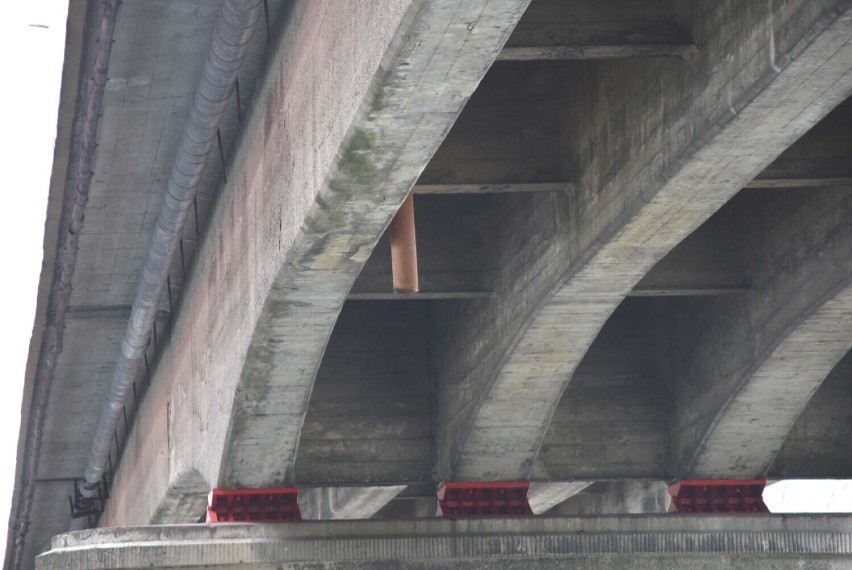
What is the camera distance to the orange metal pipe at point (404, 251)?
11.7 meters

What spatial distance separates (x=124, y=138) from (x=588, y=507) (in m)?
11.9

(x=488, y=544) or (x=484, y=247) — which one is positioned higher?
(x=484, y=247)

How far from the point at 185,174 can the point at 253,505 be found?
144 inches

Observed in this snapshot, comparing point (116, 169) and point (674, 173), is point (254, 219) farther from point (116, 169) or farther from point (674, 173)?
point (674, 173)

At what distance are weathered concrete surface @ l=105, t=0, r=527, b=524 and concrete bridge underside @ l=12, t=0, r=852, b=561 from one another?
3cm

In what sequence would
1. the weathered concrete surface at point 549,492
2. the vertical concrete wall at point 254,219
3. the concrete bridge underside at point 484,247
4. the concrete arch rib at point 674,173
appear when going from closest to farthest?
the concrete arch rib at point 674,173 < the concrete bridge underside at point 484,247 < the vertical concrete wall at point 254,219 < the weathered concrete surface at point 549,492

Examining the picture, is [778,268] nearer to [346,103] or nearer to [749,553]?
[749,553]

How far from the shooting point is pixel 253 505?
55.4 feet

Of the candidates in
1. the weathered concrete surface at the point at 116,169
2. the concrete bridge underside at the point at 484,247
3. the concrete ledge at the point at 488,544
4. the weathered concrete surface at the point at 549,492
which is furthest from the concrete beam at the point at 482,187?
the weathered concrete surface at the point at 549,492

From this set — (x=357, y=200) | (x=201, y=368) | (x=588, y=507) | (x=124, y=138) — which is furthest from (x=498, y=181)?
(x=588, y=507)

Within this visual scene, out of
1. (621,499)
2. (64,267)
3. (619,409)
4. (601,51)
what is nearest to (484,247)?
(619,409)

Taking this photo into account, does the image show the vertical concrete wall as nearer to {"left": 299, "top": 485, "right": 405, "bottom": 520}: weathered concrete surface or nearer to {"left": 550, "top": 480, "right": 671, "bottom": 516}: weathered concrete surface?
{"left": 299, "top": 485, "right": 405, "bottom": 520}: weathered concrete surface

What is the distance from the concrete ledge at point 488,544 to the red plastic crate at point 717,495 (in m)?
0.88

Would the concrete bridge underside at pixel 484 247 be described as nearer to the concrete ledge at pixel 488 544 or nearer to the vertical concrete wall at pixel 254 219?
the vertical concrete wall at pixel 254 219
